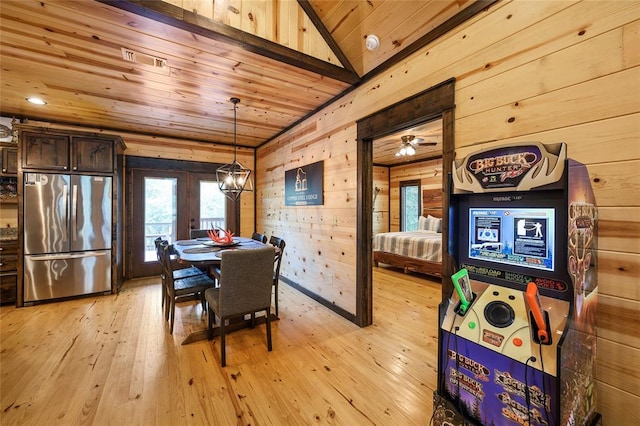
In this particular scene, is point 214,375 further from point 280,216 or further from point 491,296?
point 280,216

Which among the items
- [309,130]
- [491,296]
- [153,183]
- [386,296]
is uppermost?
[309,130]

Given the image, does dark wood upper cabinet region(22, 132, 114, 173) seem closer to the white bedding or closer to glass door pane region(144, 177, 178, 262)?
glass door pane region(144, 177, 178, 262)

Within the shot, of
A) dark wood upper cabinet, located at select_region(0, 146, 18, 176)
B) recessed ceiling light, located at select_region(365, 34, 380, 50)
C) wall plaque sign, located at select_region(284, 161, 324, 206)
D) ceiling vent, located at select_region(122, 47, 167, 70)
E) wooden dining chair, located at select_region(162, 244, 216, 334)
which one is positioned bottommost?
wooden dining chair, located at select_region(162, 244, 216, 334)

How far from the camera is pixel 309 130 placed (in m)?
3.98

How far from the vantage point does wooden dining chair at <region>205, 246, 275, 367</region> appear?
2.21 metres

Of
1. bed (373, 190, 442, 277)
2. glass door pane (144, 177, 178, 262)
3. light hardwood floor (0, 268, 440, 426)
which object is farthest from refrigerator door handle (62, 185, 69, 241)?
bed (373, 190, 442, 277)

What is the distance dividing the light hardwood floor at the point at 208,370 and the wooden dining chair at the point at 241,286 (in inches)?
13.2

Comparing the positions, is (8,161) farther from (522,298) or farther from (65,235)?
(522,298)

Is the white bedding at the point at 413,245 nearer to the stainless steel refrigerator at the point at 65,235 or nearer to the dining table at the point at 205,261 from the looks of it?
the dining table at the point at 205,261

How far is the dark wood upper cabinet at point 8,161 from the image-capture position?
11.8ft

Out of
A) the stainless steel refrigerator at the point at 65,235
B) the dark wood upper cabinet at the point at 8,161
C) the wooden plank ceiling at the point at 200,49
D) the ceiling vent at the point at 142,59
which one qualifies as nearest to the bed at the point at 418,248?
the wooden plank ceiling at the point at 200,49

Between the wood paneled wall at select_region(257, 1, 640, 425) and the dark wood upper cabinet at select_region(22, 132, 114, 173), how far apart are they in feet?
14.1

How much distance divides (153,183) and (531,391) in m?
5.82

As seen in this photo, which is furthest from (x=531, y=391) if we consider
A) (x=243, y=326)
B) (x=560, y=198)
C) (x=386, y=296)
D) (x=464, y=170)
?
(x=386, y=296)
